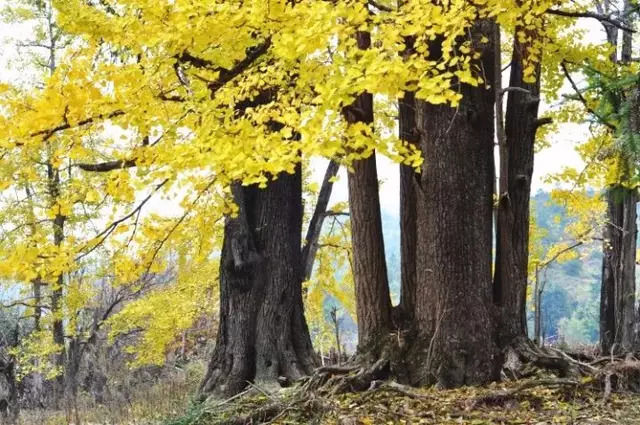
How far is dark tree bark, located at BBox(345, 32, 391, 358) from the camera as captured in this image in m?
5.90

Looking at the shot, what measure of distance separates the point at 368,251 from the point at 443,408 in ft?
6.61

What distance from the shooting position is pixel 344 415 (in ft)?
14.2

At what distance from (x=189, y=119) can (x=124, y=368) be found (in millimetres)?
19433

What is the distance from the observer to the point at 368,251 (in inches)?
239

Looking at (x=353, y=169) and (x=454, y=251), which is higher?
(x=353, y=169)

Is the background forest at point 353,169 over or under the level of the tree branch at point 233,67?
under

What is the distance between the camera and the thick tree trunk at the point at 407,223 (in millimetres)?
5895

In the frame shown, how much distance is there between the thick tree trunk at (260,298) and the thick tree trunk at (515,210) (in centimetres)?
266

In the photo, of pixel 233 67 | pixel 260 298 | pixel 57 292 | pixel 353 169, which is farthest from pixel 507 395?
pixel 57 292

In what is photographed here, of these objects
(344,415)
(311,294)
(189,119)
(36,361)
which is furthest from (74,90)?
(36,361)

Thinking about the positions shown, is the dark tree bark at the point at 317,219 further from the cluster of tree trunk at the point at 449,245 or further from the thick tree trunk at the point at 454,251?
the thick tree trunk at the point at 454,251

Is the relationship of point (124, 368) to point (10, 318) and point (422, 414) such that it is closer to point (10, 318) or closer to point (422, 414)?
point (10, 318)

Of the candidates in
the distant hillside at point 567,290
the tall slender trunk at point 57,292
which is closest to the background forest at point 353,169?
the tall slender trunk at point 57,292

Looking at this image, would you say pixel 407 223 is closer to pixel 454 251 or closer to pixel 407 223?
pixel 407 223
